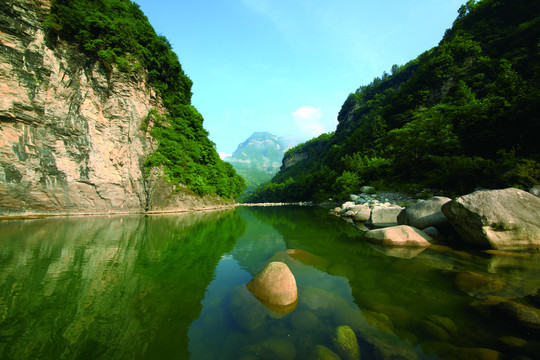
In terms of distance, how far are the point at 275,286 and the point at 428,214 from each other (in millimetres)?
9780

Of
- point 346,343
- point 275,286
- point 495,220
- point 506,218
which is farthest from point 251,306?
point 506,218

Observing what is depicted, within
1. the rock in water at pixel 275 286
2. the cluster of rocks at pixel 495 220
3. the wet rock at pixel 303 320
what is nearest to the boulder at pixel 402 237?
the cluster of rocks at pixel 495 220

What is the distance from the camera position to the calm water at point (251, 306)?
2.96 meters

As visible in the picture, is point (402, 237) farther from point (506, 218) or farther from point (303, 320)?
point (303, 320)

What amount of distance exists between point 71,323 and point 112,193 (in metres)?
27.2

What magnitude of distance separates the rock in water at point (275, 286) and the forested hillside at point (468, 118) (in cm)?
1382

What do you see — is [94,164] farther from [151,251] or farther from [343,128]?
[343,128]

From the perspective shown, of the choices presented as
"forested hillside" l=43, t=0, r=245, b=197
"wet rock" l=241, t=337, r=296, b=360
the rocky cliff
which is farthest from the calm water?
"forested hillside" l=43, t=0, r=245, b=197

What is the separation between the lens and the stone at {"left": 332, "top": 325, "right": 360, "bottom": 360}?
2803 mm

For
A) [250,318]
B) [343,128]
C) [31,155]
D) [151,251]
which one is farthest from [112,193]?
[343,128]

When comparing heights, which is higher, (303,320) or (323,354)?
(323,354)

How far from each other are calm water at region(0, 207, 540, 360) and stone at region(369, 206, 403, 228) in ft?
17.3

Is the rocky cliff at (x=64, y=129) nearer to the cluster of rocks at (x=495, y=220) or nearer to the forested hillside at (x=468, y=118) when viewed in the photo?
the cluster of rocks at (x=495, y=220)

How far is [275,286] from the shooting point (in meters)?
4.67
